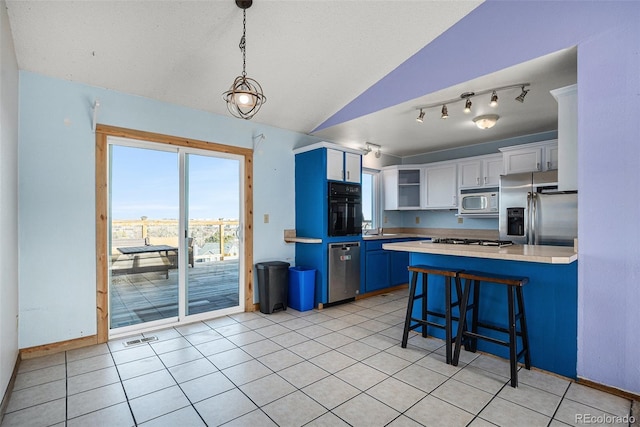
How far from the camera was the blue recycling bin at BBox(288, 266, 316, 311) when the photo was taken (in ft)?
13.6

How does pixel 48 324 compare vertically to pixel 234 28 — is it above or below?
below

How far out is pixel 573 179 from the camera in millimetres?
2541

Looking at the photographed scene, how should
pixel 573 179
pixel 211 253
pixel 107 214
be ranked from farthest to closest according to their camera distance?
pixel 211 253 → pixel 107 214 → pixel 573 179

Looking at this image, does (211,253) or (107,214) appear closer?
(107,214)

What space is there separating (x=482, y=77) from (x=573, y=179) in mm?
1154

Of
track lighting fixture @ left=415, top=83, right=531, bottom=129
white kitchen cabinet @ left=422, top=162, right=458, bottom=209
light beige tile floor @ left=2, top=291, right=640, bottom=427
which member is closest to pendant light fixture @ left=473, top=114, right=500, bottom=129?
track lighting fixture @ left=415, top=83, right=531, bottom=129

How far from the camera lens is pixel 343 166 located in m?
4.51

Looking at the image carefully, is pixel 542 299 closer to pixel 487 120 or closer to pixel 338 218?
pixel 487 120

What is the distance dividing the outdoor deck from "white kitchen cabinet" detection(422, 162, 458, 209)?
3589mm

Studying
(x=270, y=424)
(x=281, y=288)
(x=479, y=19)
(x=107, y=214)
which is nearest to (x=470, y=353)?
(x=270, y=424)

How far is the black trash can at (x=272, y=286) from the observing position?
3.99m

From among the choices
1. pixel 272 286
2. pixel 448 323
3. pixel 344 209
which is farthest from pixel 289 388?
pixel 344 209

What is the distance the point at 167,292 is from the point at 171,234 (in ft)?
2.18

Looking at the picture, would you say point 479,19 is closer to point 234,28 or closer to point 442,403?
point 234,28
